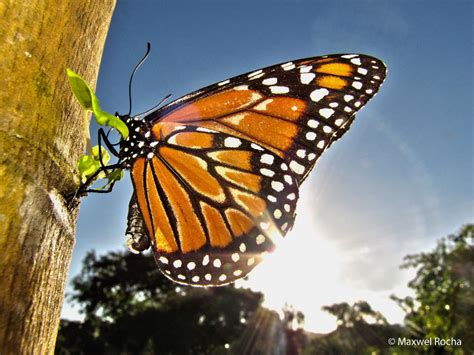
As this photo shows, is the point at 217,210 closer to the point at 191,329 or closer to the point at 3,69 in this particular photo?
the point at 3,69

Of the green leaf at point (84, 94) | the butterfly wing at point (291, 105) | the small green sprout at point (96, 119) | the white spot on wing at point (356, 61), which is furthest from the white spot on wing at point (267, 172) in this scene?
the green leaf at point (84, 94)

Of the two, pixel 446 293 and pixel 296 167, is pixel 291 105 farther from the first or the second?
pixel 446 293

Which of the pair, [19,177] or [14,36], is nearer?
[19,177]

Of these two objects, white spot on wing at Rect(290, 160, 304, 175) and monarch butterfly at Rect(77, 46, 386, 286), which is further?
white spot on wing at Rect(290, 160, 304, 175)

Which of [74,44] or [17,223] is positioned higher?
[74,44]

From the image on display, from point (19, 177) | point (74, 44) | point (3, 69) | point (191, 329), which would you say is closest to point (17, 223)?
point (19, 177)

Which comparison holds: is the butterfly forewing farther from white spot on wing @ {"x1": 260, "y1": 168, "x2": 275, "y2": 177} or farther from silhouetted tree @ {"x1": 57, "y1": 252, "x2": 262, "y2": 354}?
silhouetted tree @ {"x1": 57, "y1": 252, "x2": 262, "y2": 354}

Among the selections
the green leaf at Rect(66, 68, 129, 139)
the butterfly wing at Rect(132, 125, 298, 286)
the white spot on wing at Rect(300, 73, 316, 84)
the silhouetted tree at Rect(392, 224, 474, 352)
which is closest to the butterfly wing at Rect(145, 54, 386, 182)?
the white spot on wing at Rect(300, 73, 316, 84)

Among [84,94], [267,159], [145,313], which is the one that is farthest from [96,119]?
[145,313]
